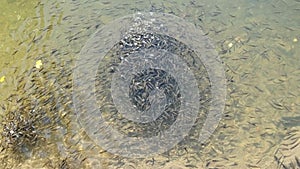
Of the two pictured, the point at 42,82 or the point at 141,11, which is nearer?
the point at 42,82

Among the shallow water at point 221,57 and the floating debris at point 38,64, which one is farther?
the floating debris at point 38,64

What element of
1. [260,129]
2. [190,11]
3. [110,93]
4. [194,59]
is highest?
[190,11]

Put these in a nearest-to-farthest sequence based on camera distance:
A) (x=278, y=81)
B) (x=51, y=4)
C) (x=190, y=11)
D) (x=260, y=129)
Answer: (x=260, y=129), (x=278, y=81), (x=190, y=11), (x=51, y=4)

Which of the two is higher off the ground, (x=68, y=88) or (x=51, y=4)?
(x=51, y=4)

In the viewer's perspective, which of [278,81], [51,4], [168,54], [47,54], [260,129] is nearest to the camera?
[260,129]

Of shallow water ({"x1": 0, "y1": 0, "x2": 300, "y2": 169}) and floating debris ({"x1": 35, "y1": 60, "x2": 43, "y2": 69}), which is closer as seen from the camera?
shallow water ({"x1": 0, "y1": 0, "x2": 300, "y2": 169})

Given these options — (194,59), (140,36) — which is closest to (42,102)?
(140,36)

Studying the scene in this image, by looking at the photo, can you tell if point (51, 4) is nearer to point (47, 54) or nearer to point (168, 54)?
point (47, 54)

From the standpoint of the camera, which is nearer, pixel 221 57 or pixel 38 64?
pixel 221 57
